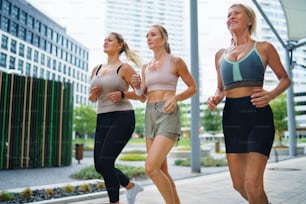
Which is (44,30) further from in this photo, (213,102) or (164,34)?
(213,102)

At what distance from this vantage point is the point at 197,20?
5.62 meters

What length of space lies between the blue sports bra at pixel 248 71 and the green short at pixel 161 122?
0.43m

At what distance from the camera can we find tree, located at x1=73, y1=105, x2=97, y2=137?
18484 millimetres

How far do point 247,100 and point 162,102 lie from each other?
550 mm

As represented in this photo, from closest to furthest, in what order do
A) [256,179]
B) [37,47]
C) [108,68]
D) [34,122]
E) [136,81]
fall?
1. [256,179]
2. [136,81]
3. [108,68]
4. [37,47]
5. [34,122]

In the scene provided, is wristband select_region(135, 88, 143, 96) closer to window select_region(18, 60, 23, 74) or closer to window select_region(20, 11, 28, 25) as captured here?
window select_region(20, 11, 28, 25)

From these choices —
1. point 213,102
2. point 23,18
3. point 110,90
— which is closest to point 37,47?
point 23,18

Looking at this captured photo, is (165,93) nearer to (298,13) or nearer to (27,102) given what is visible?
(298,13)

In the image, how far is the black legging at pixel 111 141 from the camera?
198 cm

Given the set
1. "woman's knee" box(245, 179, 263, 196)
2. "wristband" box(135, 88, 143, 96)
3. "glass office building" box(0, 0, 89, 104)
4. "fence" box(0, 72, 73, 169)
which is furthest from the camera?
"fence" box(0, 72, 73, 169)

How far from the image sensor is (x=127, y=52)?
2.28m

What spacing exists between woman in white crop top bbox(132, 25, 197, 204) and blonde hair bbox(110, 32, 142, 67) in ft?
0.71

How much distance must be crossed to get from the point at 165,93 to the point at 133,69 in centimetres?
Result: 43

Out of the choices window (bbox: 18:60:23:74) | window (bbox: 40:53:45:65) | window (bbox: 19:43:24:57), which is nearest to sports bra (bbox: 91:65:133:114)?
window (bbox: 19:43:24:57)
